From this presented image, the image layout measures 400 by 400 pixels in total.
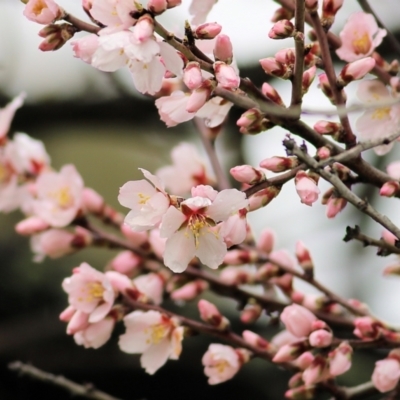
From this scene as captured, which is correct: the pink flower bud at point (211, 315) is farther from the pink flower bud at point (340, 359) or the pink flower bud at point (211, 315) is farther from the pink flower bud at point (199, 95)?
the pink flower bud at point (199, 95)

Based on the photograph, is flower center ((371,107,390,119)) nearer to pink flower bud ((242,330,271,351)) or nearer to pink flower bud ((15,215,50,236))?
pink flower bud ((242,330,271,351))

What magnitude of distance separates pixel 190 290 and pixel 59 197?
0.81 feet

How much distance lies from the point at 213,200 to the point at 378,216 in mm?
143

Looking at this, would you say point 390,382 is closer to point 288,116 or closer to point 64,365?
point 288,116

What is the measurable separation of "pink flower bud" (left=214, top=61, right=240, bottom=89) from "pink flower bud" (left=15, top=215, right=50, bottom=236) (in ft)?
1.69

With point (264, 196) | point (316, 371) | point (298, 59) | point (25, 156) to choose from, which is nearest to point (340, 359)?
point (316, 371)

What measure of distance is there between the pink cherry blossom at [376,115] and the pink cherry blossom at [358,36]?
4 cm

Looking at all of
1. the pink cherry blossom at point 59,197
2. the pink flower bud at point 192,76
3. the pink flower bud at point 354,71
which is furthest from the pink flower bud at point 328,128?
the pink cherry blossom at point 59,197

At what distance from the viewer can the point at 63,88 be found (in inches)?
79.7

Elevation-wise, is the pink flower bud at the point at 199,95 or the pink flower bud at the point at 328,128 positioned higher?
the pink flower bud at the point at 199,95

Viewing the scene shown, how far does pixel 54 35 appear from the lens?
1.93ft

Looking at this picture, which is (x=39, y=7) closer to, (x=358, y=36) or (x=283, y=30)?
(x=283, y=30)

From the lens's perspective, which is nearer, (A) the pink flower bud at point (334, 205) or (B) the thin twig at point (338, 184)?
(B) the thin twig at point (338, 184)

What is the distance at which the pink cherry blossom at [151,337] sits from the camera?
2.63 ft
